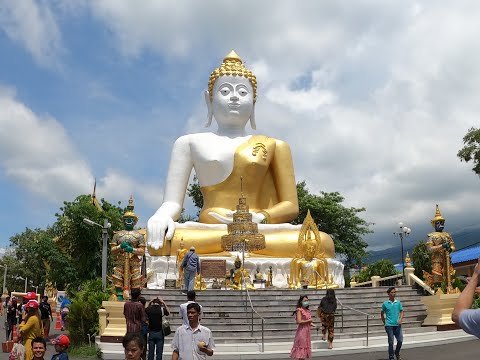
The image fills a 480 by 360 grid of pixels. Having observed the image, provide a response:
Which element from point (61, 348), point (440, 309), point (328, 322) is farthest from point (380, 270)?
point (61, 348)

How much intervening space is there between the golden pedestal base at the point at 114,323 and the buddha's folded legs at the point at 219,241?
577 cm

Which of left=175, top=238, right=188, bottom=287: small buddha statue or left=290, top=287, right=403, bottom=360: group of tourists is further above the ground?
left=175, top=238, right=188, bottom=287: small buddha statue

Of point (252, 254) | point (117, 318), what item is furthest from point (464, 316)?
point (252, 254)

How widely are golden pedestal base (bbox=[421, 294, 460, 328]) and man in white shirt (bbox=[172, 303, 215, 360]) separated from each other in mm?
9903

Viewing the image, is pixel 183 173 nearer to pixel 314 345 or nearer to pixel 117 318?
pixel 117 318

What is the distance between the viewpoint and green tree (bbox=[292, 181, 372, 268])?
35719 mm

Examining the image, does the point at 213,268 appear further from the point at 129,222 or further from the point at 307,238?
the point at 129,222

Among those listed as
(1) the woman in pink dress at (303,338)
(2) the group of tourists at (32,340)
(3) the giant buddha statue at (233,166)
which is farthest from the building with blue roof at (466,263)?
(2) the group of tourists at (32,340)

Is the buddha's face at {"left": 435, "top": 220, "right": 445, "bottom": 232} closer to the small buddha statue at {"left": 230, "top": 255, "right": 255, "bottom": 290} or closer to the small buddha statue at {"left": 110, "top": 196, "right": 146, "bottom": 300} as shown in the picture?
the small buddha statue at {"left": 230, "top": 255, "right": 255, "bottom": 290}

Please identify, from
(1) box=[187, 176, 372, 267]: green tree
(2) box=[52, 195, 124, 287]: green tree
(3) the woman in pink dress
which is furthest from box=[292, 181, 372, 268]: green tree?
(3) the woman in pink dress

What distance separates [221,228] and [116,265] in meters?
6.18

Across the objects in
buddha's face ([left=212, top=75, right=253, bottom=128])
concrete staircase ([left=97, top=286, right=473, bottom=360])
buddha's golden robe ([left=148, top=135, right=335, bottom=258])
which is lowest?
concrete staircase ([left=97, top=286, right=473, bottom=360])

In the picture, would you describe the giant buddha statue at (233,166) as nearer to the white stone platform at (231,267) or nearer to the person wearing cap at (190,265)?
the white stone platform at (231,267)

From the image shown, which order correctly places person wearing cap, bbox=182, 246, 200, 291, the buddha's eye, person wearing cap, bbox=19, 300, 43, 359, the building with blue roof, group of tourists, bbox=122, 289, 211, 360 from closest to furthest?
group of tourists, bbox=122, 289, 211, 360 → person wearing cap, bbox=19, 300, 43, 359 → person wearing cap, bbox=182, 246, 200, 291 → the buddha's eye → the building with blue roof
